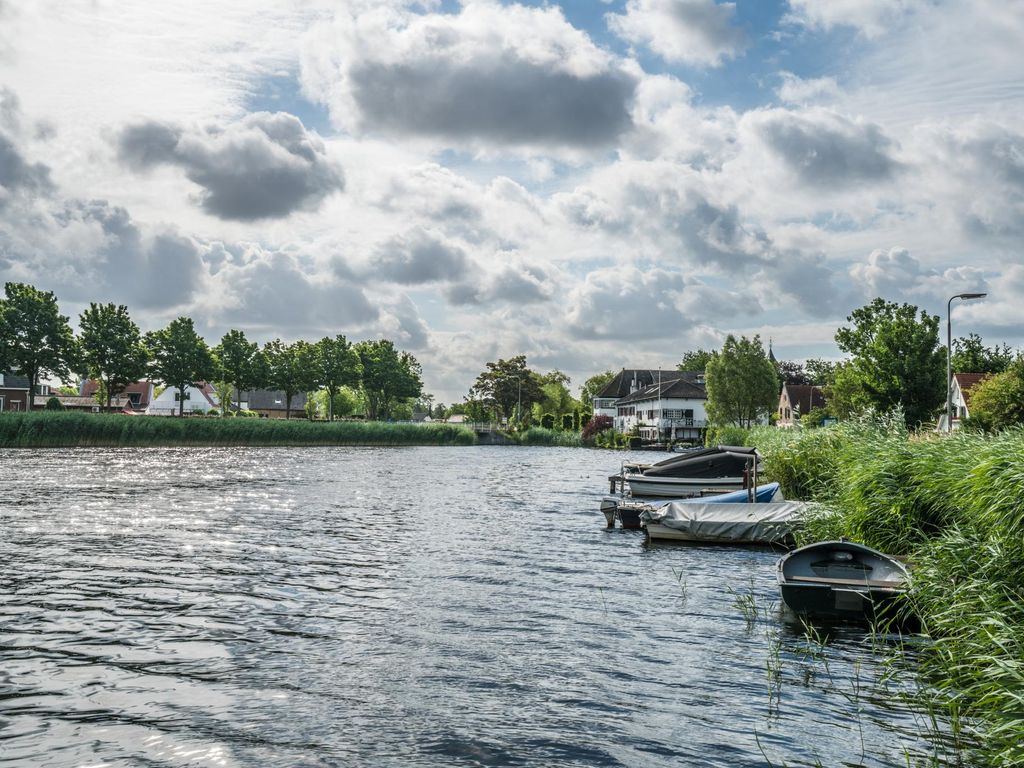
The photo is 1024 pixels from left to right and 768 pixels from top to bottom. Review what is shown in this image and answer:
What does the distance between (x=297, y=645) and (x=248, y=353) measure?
105461 mm

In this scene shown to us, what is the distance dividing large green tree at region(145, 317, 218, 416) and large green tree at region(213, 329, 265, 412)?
6.83 m

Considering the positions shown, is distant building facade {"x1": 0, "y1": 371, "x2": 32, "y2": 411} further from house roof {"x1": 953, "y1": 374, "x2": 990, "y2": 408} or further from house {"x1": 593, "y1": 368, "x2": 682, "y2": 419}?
house roof {"x1": 953, "y1": 374, "x2": 990, "y2": 408}

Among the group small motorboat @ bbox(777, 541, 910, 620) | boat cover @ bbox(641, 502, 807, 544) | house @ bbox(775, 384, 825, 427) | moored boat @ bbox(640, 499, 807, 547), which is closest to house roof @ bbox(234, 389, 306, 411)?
house @ bbox(775, 384, 825, 427)

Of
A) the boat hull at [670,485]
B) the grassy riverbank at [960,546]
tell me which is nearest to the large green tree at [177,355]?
the boat hull at [670,485]

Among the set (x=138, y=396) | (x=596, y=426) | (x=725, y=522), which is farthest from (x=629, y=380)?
(x=725, y=522)

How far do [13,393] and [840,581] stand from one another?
106 m

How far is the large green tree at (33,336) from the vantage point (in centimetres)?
8206

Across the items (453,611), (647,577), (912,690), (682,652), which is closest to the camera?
(912,690)

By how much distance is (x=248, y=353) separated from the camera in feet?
372

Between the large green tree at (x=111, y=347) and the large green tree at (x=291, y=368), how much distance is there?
2369cm

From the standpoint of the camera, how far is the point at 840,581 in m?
14.4

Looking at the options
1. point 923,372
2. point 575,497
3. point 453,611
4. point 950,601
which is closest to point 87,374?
point 575,497

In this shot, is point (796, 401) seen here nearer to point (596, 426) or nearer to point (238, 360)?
point (596, 426)

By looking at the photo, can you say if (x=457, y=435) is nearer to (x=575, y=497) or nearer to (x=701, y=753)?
(x=575, y=497)
